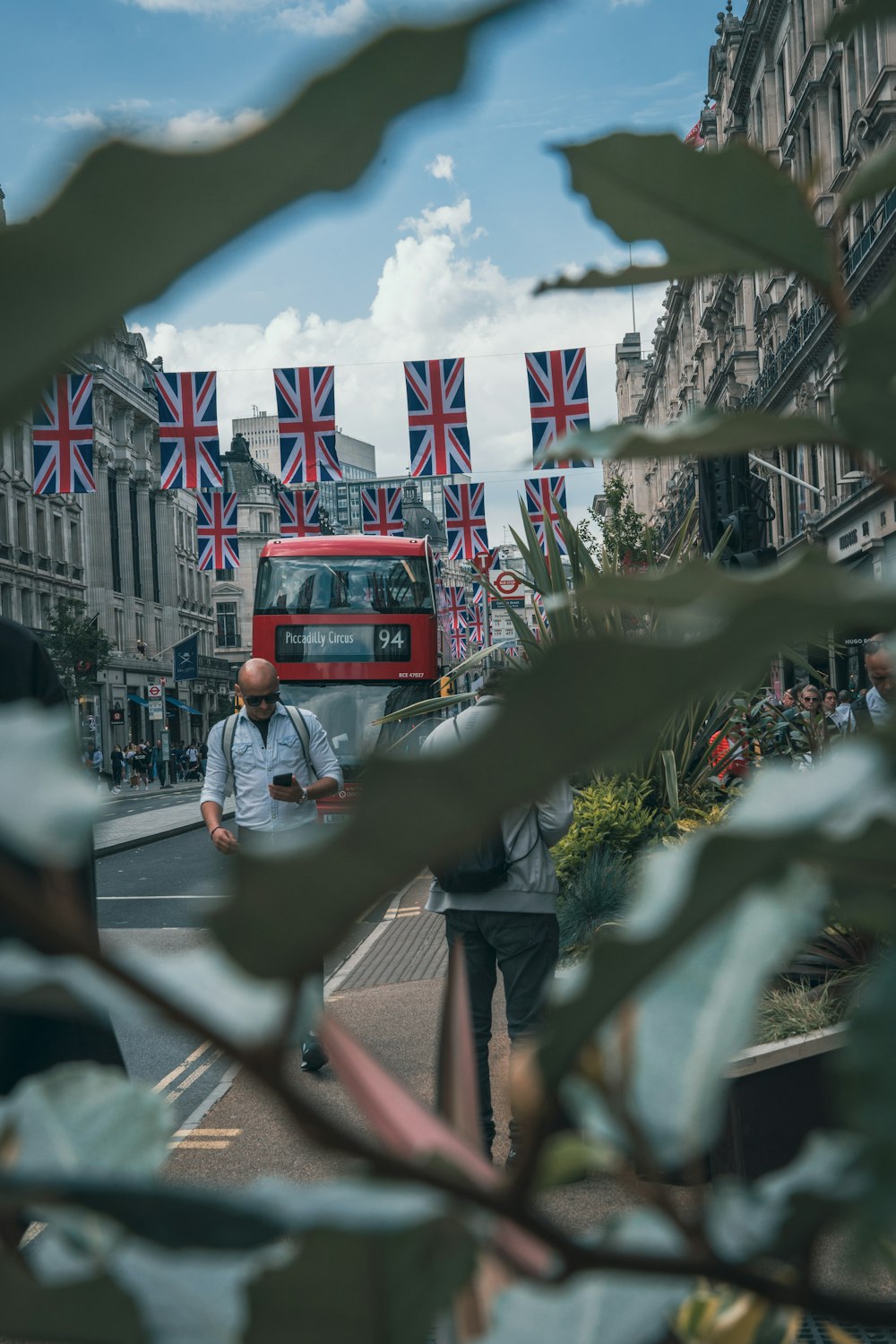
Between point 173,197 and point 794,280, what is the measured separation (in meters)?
17.5

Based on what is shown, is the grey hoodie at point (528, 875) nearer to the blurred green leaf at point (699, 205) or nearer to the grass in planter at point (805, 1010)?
the grass in planter at point (805, 1010)

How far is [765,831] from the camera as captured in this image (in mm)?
247

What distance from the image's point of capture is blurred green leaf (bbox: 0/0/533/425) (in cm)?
22

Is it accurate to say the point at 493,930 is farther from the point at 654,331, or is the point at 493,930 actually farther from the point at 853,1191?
the point at 654,331

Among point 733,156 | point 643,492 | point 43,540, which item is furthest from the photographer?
point 643,492

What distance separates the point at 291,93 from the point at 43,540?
4179 centimetres

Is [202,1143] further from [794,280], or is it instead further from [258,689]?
→ [794,280]

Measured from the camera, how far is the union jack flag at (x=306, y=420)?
750 inches

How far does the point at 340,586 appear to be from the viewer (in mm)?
13484

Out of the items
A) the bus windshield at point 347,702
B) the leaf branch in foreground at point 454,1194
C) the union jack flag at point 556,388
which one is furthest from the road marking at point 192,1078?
the union jack flag at point 556,388

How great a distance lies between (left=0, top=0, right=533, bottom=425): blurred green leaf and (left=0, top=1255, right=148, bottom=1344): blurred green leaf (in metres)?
0.19

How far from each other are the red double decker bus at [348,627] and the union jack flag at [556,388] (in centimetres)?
512

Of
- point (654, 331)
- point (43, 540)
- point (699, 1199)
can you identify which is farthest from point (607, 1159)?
point (654, 331)

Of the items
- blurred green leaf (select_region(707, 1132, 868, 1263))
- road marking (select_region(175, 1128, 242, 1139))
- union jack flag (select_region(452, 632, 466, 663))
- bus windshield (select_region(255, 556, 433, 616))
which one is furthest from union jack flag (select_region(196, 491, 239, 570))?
blurred green leaf (select_region(707, 1132, 868, 1263))
